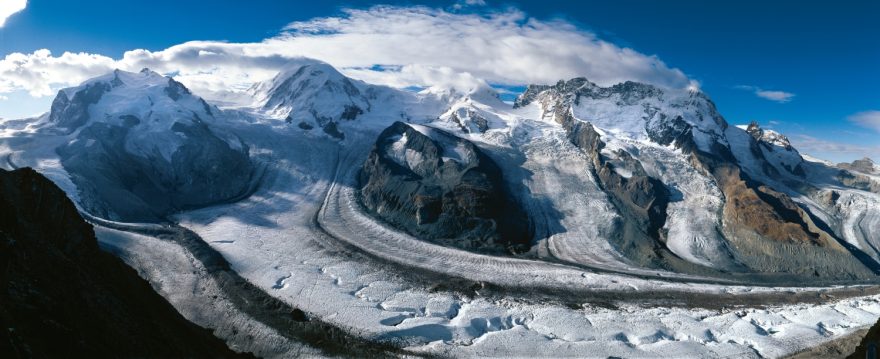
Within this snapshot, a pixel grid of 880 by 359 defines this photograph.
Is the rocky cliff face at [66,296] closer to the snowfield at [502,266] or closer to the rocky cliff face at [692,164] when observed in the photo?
the snowfield at [502,266]

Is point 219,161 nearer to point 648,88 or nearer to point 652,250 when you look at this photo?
point 652,250

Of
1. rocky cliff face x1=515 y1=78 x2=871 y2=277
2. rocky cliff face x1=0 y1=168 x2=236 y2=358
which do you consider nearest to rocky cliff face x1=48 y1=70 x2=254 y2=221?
rocky cliff face x1=0 y1=168 x2=236 y2=358

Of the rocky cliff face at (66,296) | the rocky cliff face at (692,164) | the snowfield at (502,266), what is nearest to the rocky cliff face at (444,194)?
the snowfield at (502,266)

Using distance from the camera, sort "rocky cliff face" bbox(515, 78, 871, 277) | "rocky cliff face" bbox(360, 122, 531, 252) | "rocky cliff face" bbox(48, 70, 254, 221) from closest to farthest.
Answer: "rocky cliff face" bbox(515, 78, 871, 277) → "rocky cliff face" bbox(360, 122, 531, 252) → "rocky cliff face" bbox(48, 70, 254, 221)

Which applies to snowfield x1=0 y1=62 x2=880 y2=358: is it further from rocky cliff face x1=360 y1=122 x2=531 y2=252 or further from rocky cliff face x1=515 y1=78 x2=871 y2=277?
rocky cliff face x1=360 y1=122 x2=531 y2=252

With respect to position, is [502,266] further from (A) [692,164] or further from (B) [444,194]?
(A) [692,164]

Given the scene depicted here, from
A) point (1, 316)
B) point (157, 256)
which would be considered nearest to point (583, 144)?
point (157, 256)
